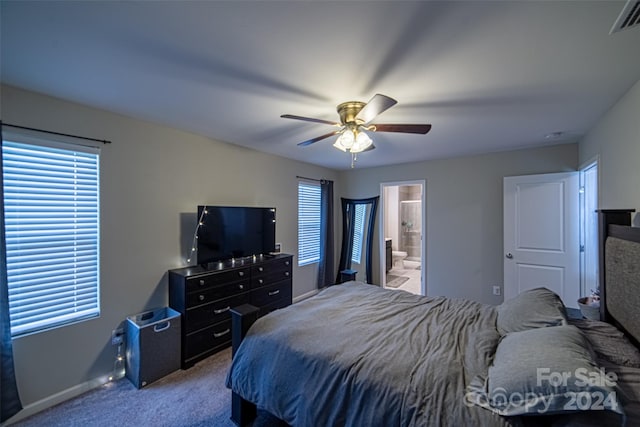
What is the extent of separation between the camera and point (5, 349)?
1833mm

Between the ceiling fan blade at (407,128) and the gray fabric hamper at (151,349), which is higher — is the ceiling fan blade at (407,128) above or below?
above

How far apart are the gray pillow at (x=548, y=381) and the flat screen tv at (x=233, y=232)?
2753 millimetres

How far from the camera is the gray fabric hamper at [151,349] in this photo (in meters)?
2.32

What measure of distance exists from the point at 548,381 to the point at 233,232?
3.06m

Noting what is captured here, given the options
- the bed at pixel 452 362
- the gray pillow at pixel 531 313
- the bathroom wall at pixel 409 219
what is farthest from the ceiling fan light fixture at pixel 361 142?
the bathroom wall at pixel 409 219

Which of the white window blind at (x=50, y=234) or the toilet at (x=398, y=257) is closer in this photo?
the white window blind at (x=50, y=234)

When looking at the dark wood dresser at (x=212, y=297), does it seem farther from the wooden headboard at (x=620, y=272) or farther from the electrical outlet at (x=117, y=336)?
the wooden headboard at (x=620, y=272)

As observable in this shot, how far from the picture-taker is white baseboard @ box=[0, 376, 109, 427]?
6.34 feet

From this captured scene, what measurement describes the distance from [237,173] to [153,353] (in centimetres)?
226

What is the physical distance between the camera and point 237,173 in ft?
11.9

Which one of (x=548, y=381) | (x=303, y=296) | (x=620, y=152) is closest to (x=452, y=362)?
(x=548, y=381)

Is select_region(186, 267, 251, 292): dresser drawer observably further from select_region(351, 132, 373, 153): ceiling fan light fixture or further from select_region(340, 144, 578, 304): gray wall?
select_region(340, 144, 578, 304): gray wall

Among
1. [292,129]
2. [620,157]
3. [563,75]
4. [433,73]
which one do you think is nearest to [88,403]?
[292,129]

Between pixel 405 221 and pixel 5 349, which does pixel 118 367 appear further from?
pixel 405 221
